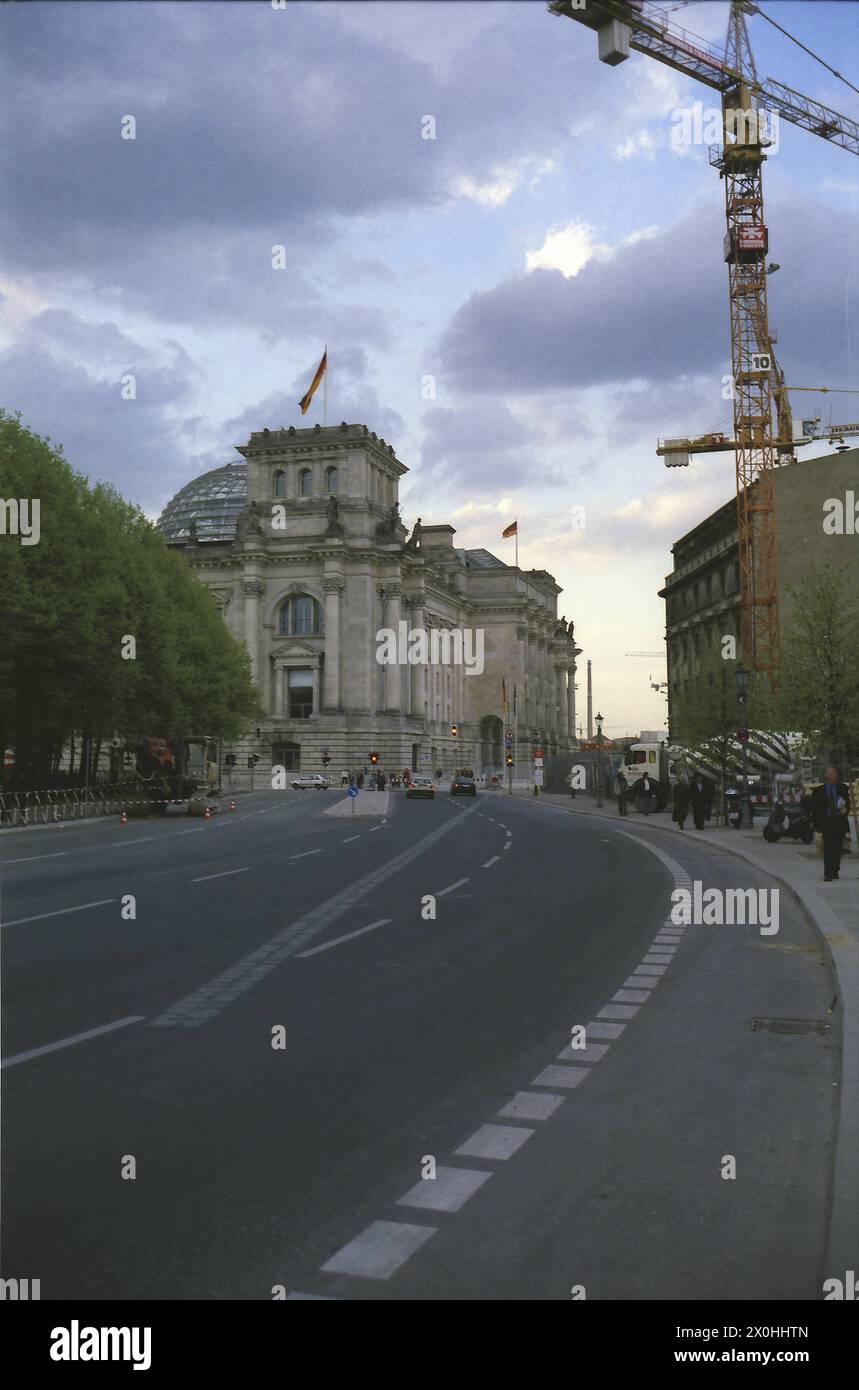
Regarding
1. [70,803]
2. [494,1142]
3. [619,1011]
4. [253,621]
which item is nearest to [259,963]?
[619,1011]

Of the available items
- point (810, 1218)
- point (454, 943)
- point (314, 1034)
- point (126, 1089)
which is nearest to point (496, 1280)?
point (810, 1218)

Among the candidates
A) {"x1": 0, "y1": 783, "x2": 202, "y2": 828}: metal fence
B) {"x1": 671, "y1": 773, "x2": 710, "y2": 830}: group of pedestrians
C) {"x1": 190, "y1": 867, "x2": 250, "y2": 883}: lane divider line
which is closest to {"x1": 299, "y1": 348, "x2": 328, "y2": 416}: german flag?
{"x1": 0, "y1": 783, "x2": 202, "y2": 828}: metal fence

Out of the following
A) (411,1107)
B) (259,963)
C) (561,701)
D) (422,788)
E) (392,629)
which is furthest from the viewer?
(561,701)

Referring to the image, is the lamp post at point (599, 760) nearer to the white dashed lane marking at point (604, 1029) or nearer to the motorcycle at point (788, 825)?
the motorcycle at point (788, 825)

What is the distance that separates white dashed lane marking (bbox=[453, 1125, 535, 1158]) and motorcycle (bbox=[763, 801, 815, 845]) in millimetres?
25284

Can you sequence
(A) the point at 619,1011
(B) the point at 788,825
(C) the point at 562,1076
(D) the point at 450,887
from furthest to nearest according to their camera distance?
(B) the point at 788,825 < (D) the point at 450,887 < (A) the point at 619,1011 < (C) the point at 562,1076

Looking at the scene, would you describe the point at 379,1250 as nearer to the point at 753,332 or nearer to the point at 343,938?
the point at 343,938

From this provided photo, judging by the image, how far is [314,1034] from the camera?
8867mm

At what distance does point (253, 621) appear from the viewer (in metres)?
115

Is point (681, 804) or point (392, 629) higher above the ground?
point (392, 629)

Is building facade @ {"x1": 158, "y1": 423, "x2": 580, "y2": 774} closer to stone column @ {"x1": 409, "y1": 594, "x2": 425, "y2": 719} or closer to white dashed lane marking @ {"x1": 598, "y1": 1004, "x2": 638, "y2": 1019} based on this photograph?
stone column @ {"x1": 409, "y1": 594, "x2": 425, "y2": 719}

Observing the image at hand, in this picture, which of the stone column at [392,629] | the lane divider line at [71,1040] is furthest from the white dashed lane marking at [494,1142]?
the stone column at [392,629]

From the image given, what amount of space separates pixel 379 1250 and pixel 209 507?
137253mm
